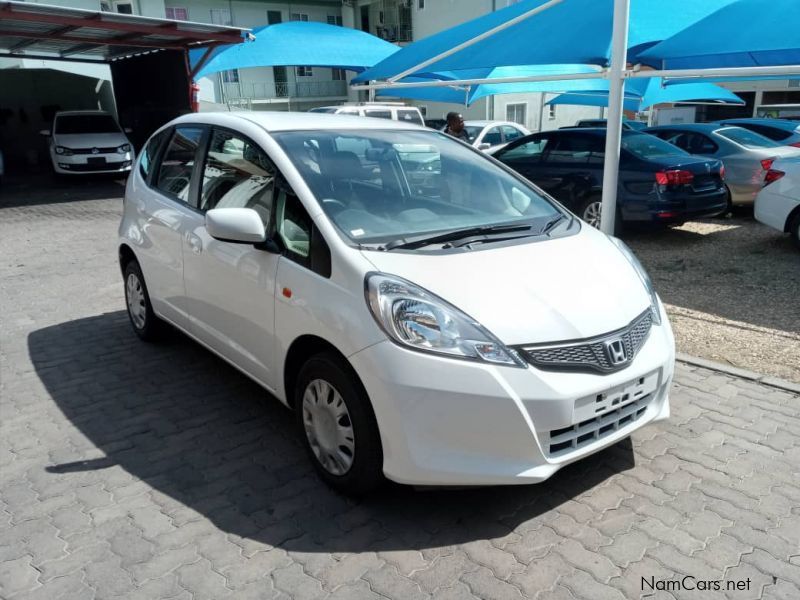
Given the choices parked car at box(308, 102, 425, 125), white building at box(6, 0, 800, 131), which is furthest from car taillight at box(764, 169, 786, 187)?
white building at box(6, 0, 800, 131)

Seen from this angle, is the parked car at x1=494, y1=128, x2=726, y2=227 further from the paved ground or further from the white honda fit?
the white honda fit

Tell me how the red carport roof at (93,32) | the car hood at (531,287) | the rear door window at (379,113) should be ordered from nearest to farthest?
the car hood at (531,287) < the red carport roof at (93,32) < the rear door window at (379,113)

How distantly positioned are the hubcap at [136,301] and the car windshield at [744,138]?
9387mm

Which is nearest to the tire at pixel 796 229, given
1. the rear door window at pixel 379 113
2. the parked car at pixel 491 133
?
the parked car at pixel 491 133

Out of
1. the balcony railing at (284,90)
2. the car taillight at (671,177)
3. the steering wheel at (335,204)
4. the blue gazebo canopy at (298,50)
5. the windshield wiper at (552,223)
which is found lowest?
the car taillight at (671,177)

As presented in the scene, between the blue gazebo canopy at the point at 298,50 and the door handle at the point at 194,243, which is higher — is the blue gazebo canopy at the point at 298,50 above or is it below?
above

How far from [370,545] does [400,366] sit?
0.82m

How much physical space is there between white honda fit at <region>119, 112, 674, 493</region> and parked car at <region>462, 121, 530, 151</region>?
462 inches

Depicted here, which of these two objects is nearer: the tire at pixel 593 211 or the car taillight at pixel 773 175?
the car taillight at pixel 773 175

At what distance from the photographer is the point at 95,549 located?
2.77 metres

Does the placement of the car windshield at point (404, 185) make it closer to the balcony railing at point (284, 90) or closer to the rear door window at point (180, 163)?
the rear door window at point (180, 163)

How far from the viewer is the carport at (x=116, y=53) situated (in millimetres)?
13203

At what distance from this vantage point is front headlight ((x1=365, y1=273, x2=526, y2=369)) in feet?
8.48

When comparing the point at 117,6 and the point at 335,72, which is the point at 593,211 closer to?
the point at 117,6
